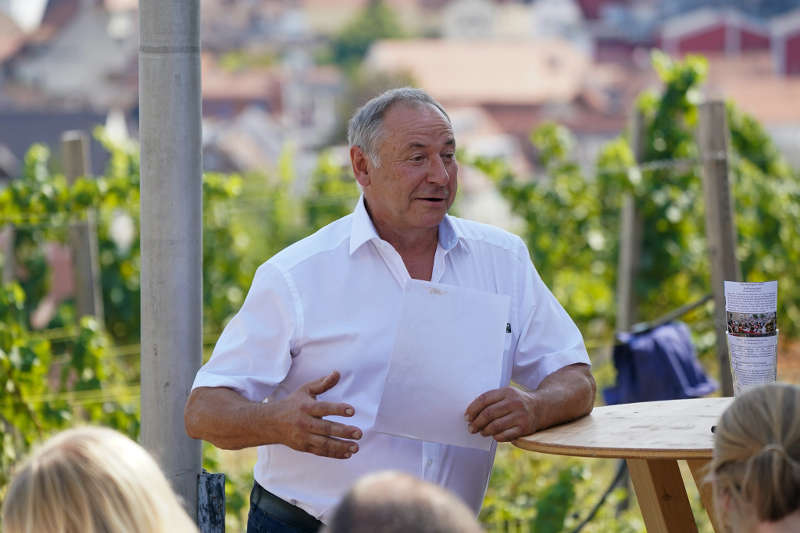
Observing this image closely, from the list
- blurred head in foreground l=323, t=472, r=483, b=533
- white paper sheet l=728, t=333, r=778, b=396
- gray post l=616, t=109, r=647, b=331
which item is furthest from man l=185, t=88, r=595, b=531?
gray post l=616, t=109, r=647, b=331

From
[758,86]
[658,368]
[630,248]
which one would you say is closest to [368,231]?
[658,368]

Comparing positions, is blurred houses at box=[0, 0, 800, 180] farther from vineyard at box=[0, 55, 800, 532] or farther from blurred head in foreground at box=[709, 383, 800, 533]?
blurred head in foreground at box=[709, 383, 800, 533]

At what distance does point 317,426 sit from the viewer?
2.23m

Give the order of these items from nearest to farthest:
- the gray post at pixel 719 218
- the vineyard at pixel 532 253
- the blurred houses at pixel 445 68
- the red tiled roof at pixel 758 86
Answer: the vineyard at pixel 532 253 < the gray post at pixel 719 218 < the red tiled roof at pixel 758 86 < the blurred houses at pixel 445 68

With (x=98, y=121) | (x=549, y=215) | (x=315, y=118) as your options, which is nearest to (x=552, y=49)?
(x=315, y=118)

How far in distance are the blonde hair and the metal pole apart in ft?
2.91

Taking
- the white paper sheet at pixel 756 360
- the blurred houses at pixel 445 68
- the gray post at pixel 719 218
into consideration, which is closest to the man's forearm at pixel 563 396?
the white paper sheet at pixel 756 360

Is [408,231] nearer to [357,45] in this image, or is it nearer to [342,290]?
[342,290]

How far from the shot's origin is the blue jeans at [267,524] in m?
2.52

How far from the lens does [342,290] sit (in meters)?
2.57

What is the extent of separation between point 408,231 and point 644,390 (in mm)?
1791

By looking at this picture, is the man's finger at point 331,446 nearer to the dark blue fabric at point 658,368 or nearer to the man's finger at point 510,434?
the man's finger at point 510,434

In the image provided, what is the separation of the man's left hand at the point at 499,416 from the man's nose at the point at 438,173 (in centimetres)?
51

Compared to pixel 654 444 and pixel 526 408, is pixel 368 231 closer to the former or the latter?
pixel 526 408
